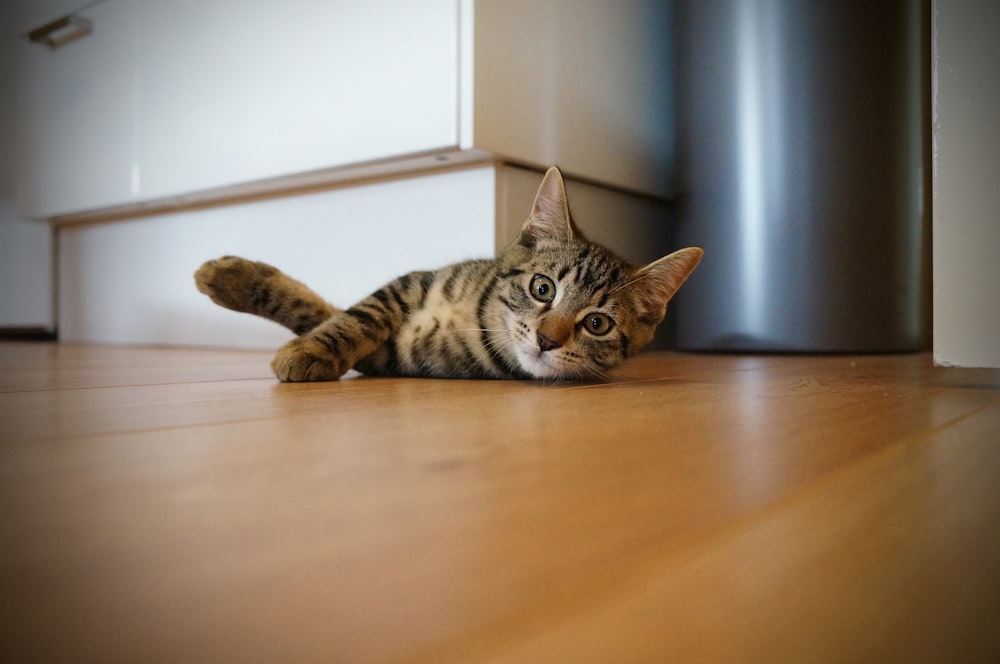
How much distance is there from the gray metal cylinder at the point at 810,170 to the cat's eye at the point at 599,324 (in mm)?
871

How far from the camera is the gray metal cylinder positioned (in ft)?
5.82

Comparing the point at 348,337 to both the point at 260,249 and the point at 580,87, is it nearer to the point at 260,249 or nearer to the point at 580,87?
the point at 580,87

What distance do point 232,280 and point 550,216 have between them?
1.79 ft

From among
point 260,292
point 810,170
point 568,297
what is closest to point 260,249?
point 260,292

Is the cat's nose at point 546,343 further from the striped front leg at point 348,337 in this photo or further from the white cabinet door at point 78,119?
the white cabinet door at point 78,119

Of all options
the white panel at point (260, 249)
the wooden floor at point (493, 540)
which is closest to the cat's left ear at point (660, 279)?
the white panel at point (260, 249)

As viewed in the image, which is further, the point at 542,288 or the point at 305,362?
the point at 542,288

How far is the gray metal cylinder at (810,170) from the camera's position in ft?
5.82

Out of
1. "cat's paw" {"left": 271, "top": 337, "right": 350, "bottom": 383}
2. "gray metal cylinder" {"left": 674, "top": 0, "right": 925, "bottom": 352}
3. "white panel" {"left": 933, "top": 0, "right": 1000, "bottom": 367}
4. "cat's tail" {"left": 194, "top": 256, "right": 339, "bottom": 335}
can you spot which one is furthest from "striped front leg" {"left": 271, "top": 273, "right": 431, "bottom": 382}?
"gray metal cylinder" {"left": 674, "top": 0, "right": 925, "bottom": 352}

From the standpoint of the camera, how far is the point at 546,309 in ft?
3.54

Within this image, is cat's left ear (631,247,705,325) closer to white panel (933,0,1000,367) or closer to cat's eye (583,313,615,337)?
cat's eye (583,313,615,337)

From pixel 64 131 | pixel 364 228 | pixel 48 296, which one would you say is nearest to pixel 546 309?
pixel 364 228

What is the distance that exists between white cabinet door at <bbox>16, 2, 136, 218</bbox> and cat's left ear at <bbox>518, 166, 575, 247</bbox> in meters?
1.61

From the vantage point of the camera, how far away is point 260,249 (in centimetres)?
205
